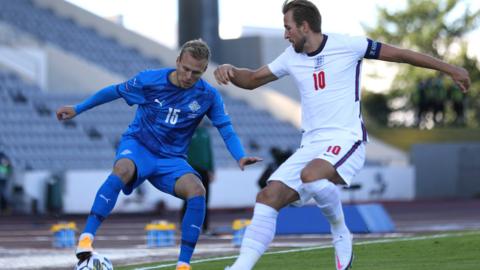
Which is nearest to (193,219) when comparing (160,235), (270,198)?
(270,198)

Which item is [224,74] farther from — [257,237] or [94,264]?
[94,264]

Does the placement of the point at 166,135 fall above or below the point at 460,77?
below

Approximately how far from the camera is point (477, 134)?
43719mm

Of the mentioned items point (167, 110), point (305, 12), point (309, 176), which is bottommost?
point (309, 176)

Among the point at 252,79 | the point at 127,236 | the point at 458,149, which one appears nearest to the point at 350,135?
the point at 252,79

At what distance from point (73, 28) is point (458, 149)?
13693 millimetres

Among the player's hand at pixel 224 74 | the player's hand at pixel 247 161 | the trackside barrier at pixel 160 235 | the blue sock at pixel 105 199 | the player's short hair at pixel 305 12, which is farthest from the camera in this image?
the trackside barrier at pixel 160 235

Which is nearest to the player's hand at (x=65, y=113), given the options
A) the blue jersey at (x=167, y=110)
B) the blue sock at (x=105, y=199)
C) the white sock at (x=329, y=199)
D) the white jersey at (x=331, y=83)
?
the blue jersey at (x=167, y=110)

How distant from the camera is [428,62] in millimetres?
8938

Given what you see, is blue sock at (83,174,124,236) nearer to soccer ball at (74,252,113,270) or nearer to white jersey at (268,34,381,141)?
soccer ball at (74,252,113,270)

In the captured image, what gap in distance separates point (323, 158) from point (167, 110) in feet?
5.84

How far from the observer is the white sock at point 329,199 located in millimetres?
8867

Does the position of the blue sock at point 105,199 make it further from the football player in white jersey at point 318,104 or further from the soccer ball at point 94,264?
the football player in white jersey at point 318,104

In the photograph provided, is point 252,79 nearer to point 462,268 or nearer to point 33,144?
point 462,268
